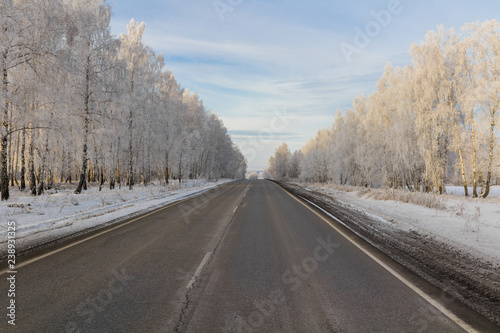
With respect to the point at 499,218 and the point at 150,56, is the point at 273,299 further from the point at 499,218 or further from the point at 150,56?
the point at 150,56

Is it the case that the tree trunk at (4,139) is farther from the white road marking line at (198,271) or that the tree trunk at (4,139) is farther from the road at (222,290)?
the white road marking line at (198,271)

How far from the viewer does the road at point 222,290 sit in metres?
3.23

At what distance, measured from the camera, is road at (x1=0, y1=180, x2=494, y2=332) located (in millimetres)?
3227

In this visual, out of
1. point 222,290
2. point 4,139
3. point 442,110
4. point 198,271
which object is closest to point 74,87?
point 4,139

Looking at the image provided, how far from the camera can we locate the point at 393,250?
6.43 meters

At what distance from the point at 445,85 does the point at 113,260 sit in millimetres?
28879

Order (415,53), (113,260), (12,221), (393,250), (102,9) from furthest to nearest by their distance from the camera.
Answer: (415,53)
(102,9)
(12,221)
(393,250)
(113,260)

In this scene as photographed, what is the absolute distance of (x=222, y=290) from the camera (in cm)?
413

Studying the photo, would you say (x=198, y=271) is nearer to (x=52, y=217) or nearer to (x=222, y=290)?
(x=222, y=290)

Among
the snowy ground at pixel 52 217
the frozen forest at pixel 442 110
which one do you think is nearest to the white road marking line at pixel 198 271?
the snowy ground at pixel 52 217

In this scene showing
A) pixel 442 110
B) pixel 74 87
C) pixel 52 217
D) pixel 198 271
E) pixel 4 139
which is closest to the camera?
pixel 198 271

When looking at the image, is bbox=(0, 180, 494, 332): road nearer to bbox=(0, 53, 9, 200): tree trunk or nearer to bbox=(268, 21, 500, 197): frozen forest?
bbox=(0, 53, 9, 200): tree trunk

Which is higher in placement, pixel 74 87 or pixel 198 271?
pixel 74 87

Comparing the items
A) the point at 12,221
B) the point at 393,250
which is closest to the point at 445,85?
the point at 393,250
